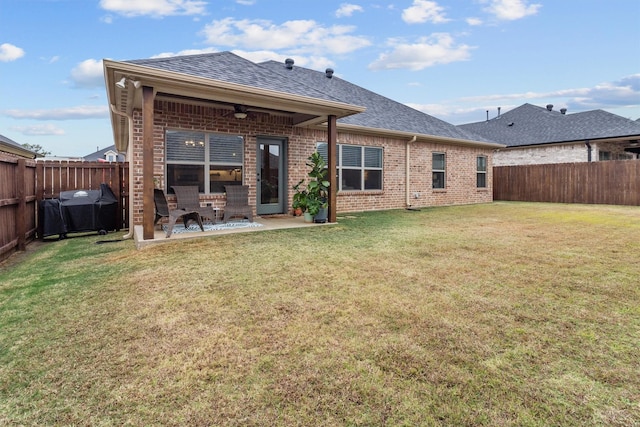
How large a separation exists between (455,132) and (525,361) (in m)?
13.7

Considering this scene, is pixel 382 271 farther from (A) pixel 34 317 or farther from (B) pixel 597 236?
(B) pixel 597 236

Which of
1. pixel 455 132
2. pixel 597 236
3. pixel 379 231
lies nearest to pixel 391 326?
pixel 379 231

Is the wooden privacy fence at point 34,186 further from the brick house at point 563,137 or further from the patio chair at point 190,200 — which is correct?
the brick house at point 563,137

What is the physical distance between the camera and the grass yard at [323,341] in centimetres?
158

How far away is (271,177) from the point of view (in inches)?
356

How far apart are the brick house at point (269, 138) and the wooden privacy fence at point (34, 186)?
1.08 m

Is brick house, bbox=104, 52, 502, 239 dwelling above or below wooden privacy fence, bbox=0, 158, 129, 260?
above

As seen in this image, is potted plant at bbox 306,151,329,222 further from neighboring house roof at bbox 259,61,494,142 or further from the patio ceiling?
neighboring house roof at bbox 259,61,494,142

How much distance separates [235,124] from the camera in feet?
26.7

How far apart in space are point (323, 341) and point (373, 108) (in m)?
12.1

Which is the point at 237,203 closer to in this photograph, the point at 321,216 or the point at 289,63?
the point at 321,216

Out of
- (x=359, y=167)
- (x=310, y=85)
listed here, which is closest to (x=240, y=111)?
(x=359, y=167)

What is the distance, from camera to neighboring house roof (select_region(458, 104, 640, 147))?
15.9 metres

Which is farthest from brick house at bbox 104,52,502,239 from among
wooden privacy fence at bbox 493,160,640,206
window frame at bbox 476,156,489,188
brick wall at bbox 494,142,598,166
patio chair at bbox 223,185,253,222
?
brick wall at bbox 494,142,598,166
